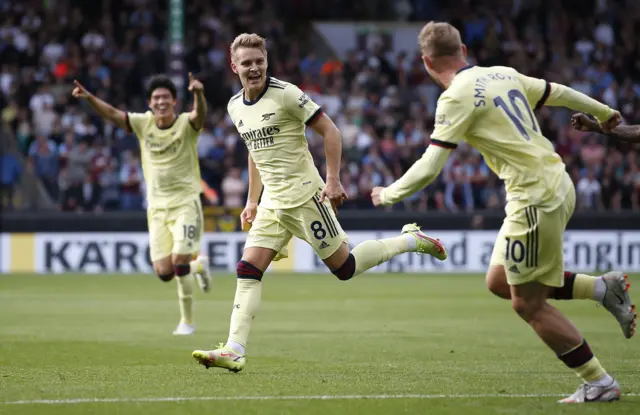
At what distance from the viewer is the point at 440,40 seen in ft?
22.7

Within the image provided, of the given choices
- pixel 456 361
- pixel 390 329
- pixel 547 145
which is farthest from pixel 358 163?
pixel 547 145


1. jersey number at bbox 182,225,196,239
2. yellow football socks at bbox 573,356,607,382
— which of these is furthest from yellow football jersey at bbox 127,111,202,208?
yellow football socks at bbox 573,356,607,382

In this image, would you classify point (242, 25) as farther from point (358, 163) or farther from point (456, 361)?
point (456, 361)

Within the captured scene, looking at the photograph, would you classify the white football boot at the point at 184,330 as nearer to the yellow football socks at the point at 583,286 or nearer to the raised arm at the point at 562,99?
the yellow football socks at the point at 583,286

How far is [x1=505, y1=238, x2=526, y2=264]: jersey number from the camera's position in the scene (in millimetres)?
6848

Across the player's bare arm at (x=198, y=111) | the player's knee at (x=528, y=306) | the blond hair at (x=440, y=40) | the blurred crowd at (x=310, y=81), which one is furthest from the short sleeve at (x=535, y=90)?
the blurred crowd at (x=310, y=81)

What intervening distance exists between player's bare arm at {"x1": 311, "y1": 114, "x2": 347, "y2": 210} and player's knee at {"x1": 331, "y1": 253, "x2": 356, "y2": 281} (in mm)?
554

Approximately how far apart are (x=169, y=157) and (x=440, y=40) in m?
5.94

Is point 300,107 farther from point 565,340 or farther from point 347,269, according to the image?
point 565,340

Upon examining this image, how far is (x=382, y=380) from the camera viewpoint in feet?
26.8

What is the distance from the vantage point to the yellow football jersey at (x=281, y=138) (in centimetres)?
877

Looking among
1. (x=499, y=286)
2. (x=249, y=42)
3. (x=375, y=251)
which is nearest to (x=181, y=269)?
(x=375, y=251)

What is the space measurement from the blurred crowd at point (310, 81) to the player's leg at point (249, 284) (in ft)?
47.5

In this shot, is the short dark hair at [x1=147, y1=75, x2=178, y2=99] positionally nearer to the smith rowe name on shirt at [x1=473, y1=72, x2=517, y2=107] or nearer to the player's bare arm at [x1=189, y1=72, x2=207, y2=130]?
the player's bare arm at [x1=189, y1=72, x2=207, y2=130]
